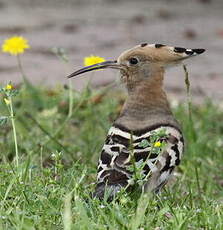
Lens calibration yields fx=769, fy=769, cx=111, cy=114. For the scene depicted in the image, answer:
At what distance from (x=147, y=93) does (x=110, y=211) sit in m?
1.32

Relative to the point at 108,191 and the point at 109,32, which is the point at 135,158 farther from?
the point at 109,32

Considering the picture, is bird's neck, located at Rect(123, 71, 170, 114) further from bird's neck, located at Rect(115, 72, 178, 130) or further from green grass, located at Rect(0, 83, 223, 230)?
green grass, located at Rect(0, 83, 223, 230)

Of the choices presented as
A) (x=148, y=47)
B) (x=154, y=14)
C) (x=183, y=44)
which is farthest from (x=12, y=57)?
(x=148, y=47)

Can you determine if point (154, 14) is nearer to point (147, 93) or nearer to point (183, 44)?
point (183, 44)

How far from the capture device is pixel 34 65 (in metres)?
8.54

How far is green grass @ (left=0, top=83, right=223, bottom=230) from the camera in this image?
3457 millimetres

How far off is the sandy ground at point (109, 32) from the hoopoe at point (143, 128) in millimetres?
2653

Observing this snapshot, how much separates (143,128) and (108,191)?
0.60 metres

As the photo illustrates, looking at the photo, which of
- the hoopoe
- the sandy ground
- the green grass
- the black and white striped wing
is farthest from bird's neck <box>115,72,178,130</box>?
the sandy ground

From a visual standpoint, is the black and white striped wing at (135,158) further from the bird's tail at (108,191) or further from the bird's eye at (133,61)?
the bird's eye at (133,61)

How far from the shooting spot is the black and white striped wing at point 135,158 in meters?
3.88

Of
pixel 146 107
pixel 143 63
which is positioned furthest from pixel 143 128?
pixel 143 63

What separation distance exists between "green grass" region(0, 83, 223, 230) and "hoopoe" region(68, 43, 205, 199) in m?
0.11

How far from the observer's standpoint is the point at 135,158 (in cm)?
401
